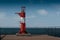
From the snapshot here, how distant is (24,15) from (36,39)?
4.60 metres

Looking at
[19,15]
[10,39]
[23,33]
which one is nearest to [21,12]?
[19,15]

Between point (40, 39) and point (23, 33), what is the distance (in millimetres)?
4333

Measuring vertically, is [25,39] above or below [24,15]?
below

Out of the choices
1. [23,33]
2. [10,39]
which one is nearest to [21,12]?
[23,33]

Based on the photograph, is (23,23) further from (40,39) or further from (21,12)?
(40,39)

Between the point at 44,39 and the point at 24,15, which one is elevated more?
the point at 24,15

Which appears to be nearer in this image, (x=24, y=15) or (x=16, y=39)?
(x=16, y=39)

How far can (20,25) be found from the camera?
27.6 m

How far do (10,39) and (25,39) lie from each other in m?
1.39

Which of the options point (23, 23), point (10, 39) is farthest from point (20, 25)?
point (10, 39)

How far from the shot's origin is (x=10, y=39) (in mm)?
23078

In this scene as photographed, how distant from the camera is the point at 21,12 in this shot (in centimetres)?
2719

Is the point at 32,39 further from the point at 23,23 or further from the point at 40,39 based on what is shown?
the point at 23,23

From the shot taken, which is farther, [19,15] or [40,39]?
[19,15]
